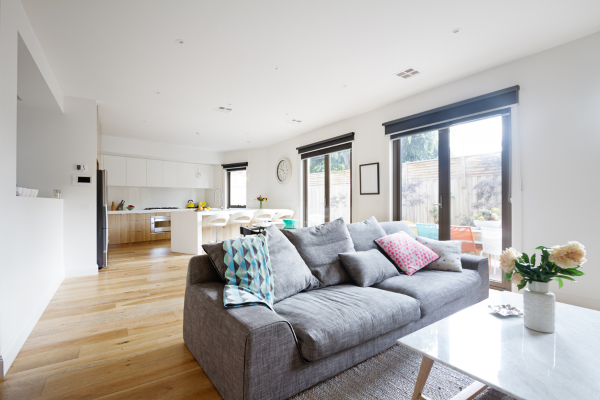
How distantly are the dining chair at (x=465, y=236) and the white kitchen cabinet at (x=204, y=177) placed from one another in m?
6.92

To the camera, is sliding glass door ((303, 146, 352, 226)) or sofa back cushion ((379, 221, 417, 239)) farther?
sliding glass door ((303, 146, 352, 226))

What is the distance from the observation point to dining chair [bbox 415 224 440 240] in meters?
4.13

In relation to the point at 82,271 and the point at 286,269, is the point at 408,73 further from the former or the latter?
the point at 82,271

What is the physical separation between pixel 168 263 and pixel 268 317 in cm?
412

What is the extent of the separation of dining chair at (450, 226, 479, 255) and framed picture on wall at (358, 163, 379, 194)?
1.37 m

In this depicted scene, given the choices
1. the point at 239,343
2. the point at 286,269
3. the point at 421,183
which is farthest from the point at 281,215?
the point at 239,343

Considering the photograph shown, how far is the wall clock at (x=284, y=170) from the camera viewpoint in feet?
23.5

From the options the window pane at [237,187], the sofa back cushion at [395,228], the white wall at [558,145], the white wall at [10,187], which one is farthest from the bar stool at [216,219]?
the white wall at [558,145]

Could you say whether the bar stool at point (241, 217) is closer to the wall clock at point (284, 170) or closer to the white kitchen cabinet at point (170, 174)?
the wall clock at point (284, 170)

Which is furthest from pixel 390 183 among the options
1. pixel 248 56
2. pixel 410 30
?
pixel 248 56

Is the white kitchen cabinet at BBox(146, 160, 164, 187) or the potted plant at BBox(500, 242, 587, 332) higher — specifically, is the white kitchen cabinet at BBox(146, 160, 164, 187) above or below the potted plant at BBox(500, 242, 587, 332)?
above

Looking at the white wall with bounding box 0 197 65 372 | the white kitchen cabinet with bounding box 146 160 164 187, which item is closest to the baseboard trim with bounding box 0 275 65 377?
the white wall with bounding box 0 197 65 372

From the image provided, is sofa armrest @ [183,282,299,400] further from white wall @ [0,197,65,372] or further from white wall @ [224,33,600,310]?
white wall @ [224,33,600,310]

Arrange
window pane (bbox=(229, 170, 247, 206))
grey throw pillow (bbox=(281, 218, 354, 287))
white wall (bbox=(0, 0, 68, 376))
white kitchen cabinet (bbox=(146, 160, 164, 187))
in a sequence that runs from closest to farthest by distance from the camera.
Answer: white wall (bbox=(0, 0, 68, 376)) → grey throw pillow (bbox=(281, 218, 354, 287)) → white kitchen cabinet (bbox=(146, 160, 164, 187)) → window pane (bbox=(229, 170, 247, 206))
